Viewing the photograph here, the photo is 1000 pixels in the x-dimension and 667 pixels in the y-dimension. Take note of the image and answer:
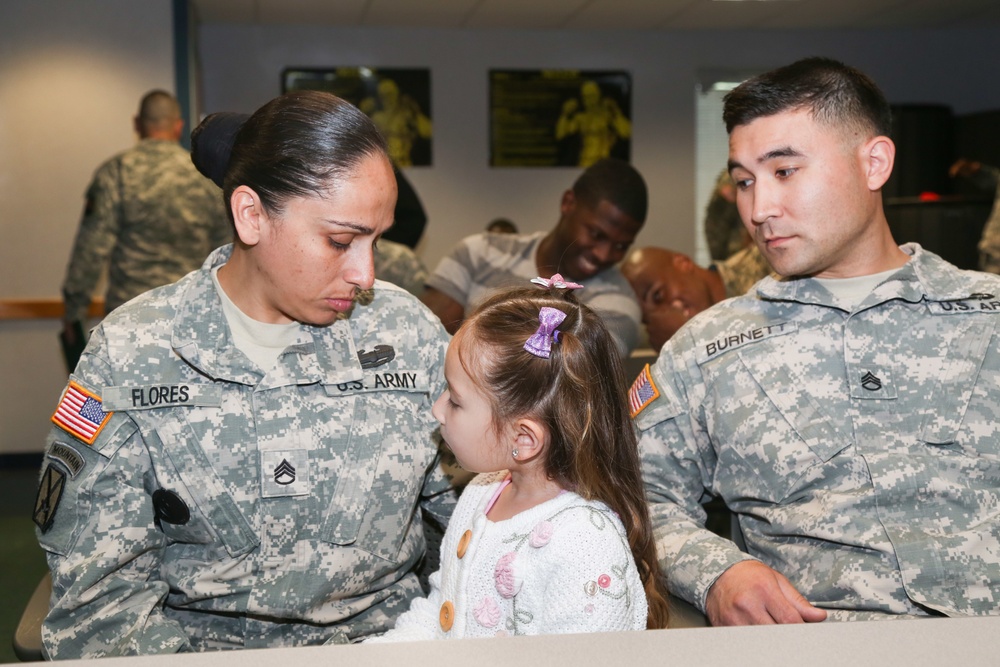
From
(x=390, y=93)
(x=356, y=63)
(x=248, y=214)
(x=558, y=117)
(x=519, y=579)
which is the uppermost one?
(x=356, y=63)

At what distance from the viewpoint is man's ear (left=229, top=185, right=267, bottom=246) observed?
4.37 ft

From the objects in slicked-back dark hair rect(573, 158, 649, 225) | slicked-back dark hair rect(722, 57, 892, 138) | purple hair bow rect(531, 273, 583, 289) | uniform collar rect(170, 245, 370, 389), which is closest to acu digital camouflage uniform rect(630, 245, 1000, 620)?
slicked-back dark hair rect(722, 57, 892, 138)

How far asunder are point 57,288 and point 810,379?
4859 millimetres

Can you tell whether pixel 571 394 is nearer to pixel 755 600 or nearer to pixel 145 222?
pixel 755 600

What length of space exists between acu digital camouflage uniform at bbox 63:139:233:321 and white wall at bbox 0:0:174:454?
815 mm

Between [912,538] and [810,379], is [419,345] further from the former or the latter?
[912,538]

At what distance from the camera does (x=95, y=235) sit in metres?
4.48

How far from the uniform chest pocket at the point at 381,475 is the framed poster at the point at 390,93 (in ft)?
17.3

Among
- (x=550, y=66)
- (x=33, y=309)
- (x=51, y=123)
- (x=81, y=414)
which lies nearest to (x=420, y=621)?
(x=81, y=414)

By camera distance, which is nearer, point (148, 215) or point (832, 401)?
point (832, 401)

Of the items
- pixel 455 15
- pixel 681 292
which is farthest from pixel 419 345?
pixel 455 15

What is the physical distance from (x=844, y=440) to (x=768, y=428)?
0.12 meters

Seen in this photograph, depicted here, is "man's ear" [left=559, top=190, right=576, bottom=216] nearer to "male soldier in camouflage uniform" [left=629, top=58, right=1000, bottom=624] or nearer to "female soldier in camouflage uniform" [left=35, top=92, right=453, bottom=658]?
"male soldier in camouflage uniform" [left=629, top=58, right=1000, bottom=624]

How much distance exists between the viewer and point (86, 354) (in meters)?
1.34
